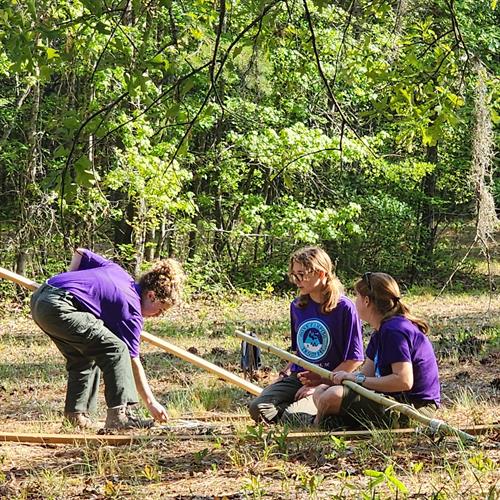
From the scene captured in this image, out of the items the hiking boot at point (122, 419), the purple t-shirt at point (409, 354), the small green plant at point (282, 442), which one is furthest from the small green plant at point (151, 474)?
the purple t-shirt at point (409, 354)

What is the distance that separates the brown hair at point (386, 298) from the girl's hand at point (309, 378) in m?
0.97

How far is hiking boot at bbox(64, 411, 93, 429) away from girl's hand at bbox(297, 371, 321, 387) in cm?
161

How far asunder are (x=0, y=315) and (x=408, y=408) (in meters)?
13.1

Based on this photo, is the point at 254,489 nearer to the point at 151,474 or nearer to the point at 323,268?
the point at 151,474

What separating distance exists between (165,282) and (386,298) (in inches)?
63.8

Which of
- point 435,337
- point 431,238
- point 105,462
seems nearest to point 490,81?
point 105,462

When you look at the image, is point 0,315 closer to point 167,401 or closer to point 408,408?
point 167,401

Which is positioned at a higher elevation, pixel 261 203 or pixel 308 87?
pixel 308 87

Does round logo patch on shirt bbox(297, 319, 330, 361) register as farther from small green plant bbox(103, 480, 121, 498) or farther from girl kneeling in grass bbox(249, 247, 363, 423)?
small green plant bbox(103, 480, 121, 498)

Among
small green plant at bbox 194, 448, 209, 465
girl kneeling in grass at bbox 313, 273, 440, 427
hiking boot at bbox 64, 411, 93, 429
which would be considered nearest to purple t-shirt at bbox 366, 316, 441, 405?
girl kneeling in grass at bbox 313, 273, 440, 427

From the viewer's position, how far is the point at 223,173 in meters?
20.5

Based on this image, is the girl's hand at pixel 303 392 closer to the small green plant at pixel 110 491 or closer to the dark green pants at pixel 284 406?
the dark green pants at pixel 284 406

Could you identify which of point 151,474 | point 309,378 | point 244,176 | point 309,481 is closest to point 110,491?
point 151,474

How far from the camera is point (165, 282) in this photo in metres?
5.88
